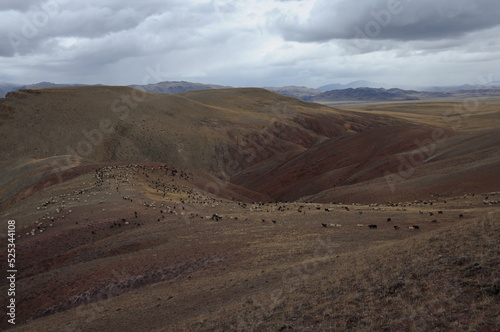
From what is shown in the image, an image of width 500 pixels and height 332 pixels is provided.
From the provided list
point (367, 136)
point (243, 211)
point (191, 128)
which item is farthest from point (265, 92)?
point (243, 211)

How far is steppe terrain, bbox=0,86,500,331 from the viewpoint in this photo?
10.7 meters

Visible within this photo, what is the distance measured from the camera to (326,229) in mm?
21453

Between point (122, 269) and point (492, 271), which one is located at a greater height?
point (492, 271)

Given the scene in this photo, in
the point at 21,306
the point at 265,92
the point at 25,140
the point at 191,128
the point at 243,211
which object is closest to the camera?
the point at 21,306

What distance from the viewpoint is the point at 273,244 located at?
64.0 feet

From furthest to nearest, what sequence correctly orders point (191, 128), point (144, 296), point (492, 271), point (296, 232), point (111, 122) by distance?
1. point (191, 128)
2. point (111, 122)
3. point (296, 232)
4. point (144, 296)
5. point (492, 271)

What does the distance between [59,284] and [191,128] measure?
70.1 m

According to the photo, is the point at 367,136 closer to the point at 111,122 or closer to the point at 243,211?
the point at 243,211

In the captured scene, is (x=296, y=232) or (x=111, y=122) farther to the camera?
(x=111, y=122)

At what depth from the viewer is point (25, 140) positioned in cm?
7256

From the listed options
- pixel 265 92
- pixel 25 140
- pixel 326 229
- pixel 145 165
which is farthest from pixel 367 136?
pixel 265 92

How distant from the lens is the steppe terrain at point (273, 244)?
10711 mm

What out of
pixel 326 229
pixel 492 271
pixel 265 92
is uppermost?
pixel 265 92

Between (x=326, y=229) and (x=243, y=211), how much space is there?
8.35 m
